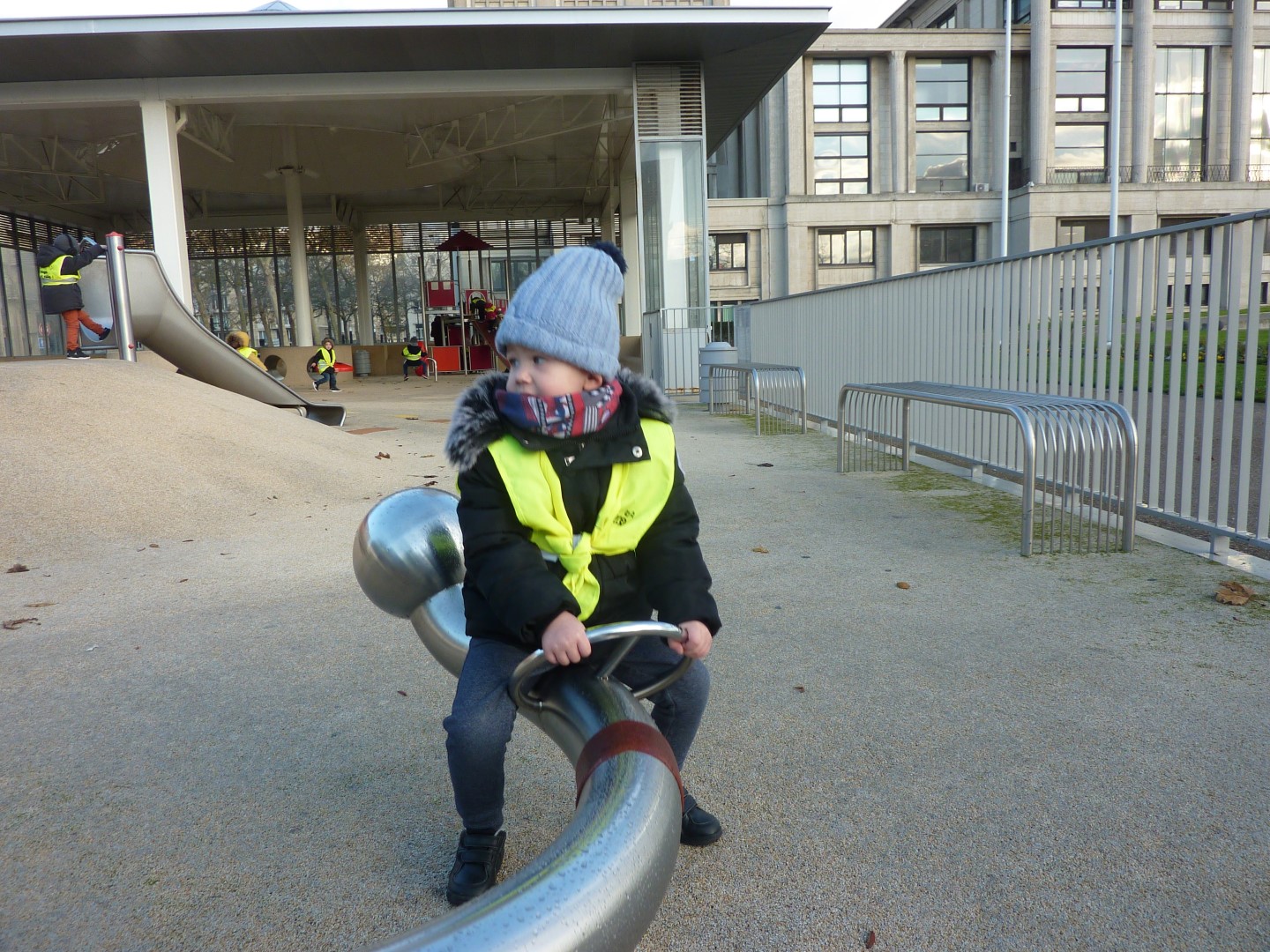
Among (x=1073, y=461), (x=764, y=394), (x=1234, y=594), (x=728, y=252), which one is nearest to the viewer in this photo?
(x=1234, y=594)

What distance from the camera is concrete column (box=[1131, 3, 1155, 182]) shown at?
A: 4419 cm

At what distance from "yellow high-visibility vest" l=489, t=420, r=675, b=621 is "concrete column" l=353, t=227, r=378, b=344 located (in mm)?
30094

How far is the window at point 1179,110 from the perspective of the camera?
45156mm

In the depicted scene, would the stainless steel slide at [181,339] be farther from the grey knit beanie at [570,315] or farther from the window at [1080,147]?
the window at [1080,147]

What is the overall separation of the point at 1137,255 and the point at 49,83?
58.7 feet

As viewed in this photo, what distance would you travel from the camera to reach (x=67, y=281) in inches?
470

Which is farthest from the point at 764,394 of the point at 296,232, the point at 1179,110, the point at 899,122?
the point at 1179,110

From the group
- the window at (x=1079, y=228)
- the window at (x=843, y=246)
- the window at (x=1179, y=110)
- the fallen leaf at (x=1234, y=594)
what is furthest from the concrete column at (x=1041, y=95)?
the fallen leaf at (x=1234, y=594)

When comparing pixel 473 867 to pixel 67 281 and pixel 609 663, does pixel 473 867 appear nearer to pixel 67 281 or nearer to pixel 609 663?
pixel 609 663

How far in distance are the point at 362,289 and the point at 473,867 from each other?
30.4 m

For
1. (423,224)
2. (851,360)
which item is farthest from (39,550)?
(423,224)

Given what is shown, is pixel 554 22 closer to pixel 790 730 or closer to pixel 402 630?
pixel 402 630

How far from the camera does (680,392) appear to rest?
17844 mm

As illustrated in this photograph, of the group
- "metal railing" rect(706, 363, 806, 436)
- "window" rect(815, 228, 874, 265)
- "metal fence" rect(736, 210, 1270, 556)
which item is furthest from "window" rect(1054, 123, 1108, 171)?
"metal fence" rect(736, 210, 1270, 556)
